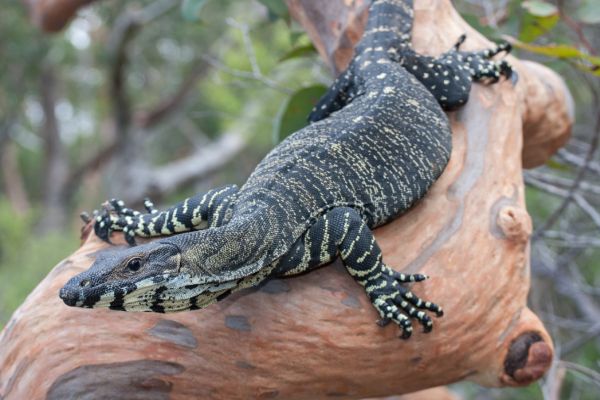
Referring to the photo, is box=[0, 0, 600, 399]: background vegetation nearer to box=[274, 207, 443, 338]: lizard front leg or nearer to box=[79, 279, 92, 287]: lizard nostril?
box=[274, 207, 443, 338]: lizard front leg

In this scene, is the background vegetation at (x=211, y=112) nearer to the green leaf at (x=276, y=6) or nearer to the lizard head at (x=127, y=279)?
the green leaf at (x=276, y=6)

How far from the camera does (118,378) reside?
3178 mm

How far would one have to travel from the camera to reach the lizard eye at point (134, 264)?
9.66ft

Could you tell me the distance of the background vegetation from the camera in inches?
228

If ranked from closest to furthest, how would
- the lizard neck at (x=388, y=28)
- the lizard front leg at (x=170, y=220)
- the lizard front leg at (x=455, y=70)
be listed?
the lizard front leg at (x=170, y=220) → the lizard front leg at (x=455, y=70) → the lizard neck at (x=388, y=28)

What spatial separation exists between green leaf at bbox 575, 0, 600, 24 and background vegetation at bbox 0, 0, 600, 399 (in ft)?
0.05

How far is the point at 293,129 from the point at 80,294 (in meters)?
2.77

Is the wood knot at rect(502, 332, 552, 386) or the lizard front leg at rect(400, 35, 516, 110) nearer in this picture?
the wood knot at rect(502, 332, 552, 386)

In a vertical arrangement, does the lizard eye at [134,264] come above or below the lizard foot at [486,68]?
above

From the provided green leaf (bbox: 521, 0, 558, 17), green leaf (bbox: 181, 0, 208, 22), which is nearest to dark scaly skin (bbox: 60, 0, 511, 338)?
green leaf (bbox: 521, 0, 558, 17)

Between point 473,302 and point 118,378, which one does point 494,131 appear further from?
point 118,378

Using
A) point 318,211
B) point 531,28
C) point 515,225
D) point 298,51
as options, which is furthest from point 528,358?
point 298,51

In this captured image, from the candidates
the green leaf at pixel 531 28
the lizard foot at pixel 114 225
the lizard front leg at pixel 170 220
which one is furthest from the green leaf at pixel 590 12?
the lizard foot at pixel 114 225

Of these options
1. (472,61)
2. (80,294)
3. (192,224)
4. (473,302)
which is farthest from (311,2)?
(80,294)
